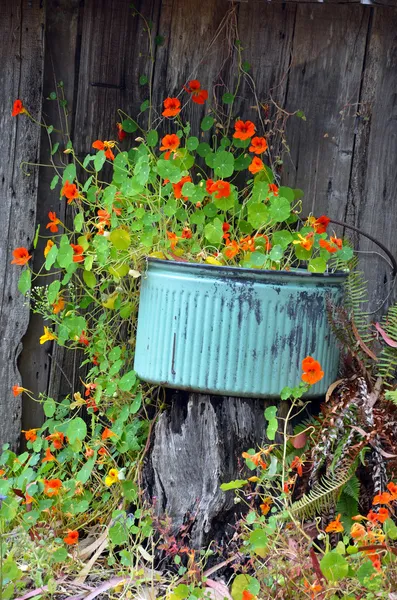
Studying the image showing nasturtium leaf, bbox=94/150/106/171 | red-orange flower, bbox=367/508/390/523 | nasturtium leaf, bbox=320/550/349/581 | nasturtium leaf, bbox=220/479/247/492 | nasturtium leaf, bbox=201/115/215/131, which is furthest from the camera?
nasturtium leaf, bbox=201/115/215/131

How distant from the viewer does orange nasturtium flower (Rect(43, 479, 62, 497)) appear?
2705 mm

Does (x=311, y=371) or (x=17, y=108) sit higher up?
(x=17, y=108)

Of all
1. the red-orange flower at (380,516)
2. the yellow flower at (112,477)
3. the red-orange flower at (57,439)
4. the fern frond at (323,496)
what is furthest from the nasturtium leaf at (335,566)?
the red-orange flower at (57,439)

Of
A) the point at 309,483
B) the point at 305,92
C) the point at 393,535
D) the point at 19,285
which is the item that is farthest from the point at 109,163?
the point at 393,535

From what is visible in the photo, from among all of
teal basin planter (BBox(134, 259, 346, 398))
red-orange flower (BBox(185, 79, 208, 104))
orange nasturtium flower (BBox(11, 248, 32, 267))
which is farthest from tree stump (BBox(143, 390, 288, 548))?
red-orange flower (BBox(185, 79, 208, 104))

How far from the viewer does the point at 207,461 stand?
2.61 meters

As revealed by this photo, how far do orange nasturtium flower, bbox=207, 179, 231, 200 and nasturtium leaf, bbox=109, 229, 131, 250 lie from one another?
319mm

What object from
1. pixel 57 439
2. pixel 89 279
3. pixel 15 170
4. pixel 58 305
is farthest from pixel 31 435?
pixel 15 170

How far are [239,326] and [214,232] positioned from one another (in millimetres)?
366

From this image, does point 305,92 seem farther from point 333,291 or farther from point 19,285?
point 19,285

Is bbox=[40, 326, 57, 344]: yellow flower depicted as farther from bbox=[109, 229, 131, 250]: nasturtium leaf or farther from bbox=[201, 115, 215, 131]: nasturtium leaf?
bbox=[201, 115, 215, 131]: nasturtium leaf

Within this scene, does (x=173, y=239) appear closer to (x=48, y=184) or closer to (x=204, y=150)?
(x=204, y=150)

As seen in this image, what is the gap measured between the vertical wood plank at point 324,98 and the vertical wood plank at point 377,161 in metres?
0.04

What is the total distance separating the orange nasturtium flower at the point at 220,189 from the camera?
8.78ft
